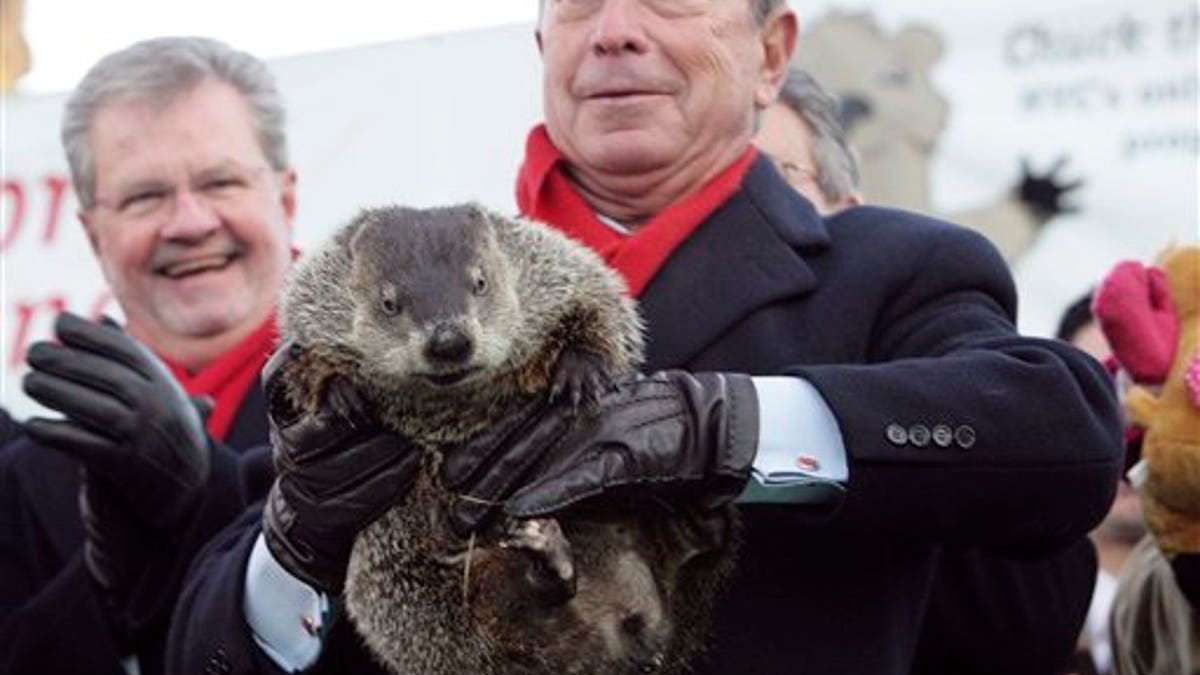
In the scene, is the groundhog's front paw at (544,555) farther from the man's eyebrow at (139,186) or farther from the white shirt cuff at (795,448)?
the man's eyebrow at (139,186)

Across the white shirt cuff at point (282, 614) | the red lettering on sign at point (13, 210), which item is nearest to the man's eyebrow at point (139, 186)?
the white shirt cuff at point (282, 614)

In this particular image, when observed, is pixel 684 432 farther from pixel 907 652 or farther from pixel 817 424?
pixel 907 652

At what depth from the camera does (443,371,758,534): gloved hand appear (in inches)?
88.4

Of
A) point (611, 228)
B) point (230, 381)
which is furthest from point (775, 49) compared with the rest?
point (230, 381)

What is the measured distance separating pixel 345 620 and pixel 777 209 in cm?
81

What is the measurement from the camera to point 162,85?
3.88m

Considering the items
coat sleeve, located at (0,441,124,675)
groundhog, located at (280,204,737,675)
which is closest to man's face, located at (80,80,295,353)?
coat sleeve, located at (0,441,124,675)

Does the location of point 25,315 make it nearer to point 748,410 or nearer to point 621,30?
point 621,30

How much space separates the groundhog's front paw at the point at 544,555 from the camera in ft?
7.45

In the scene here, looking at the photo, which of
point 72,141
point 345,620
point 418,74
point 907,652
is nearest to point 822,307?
point 907,652

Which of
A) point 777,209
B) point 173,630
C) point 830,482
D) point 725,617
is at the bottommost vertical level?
point 173,630

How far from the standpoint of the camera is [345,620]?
2.67m

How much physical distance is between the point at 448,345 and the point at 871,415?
52 centimetres

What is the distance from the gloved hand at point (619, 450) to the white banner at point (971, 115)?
2090 millimetres
